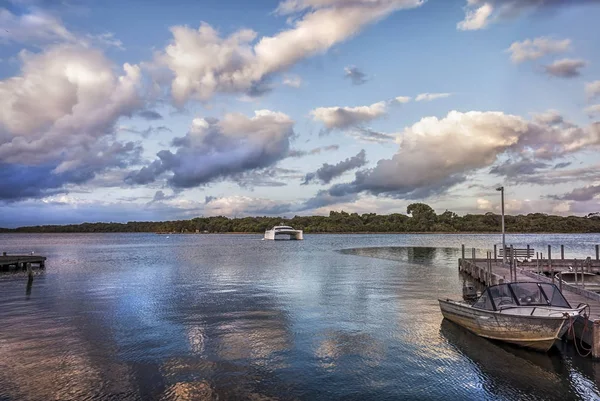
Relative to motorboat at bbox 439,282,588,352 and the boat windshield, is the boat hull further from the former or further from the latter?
the boat windshield

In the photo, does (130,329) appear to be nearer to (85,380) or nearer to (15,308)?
(85,380)

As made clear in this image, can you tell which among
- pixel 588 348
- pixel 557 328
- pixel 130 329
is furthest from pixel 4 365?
pixel 588 348

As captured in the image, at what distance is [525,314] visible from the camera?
1708cm

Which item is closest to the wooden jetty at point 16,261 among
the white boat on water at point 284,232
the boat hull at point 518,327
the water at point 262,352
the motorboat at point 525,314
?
the water at point 262,352

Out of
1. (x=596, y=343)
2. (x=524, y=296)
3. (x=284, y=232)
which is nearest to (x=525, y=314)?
(x=524, y=296)

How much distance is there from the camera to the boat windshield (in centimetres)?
1725

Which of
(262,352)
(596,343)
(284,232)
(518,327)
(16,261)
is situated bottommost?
(262,352)

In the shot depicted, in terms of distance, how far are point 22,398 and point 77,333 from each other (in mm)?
A: 8379

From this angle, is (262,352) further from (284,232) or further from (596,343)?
(284,232)

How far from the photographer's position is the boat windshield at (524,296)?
17.2 m

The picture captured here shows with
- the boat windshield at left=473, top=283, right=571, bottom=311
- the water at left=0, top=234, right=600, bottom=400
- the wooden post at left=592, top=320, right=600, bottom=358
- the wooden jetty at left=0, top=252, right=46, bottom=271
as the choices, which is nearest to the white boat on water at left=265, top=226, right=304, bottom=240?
the wooden jetty at left=0, top=252, right=46, bottom=271

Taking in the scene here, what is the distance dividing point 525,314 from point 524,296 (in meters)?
0.80

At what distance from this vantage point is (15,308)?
92.5 ft

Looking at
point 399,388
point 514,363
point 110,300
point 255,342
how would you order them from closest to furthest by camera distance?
1. point 399,388
2. point 514,363
3. point 255,342
4. point 110,300
